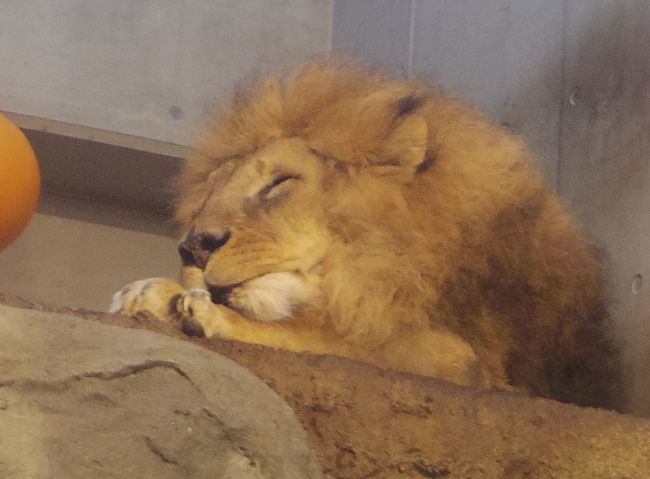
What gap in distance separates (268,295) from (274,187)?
162mm

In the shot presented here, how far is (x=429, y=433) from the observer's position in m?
1.00

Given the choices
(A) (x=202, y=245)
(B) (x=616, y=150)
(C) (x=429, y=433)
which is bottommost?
(C) (x=429, y=433)

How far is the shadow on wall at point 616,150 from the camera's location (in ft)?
5.13

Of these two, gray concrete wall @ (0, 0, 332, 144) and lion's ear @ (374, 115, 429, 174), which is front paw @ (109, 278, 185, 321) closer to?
lion's ear @ (374, 115, 429, 174)

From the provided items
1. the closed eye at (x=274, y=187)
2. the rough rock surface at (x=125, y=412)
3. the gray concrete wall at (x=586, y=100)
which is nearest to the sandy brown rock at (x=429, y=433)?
the rough rock surface at (x=125, y=412)

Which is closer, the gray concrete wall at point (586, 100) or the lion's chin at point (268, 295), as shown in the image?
the lion's chin at point (268, 295)

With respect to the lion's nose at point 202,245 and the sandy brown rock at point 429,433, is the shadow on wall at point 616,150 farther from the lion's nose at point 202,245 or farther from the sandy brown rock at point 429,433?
the lion's nose at point 202,245

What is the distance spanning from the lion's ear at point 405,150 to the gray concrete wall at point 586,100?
0.30 meters

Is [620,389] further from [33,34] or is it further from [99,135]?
[33,34]

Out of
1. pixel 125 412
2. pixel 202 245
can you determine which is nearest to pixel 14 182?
pixel 202 245

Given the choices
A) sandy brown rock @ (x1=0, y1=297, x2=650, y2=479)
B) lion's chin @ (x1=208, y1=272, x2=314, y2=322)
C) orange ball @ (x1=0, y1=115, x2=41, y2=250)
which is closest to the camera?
sandy brown rock @ (x1=0, y1=297, x2=650, y2=479)

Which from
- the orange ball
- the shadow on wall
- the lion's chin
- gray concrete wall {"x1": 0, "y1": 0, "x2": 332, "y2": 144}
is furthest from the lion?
gray concrete wall {"x1": 0, "y1": 0, "x2": 332, "y2": 144}

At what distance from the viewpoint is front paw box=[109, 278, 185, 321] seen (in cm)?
115

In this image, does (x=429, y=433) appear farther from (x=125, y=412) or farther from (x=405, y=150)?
(x=405, y=150)
